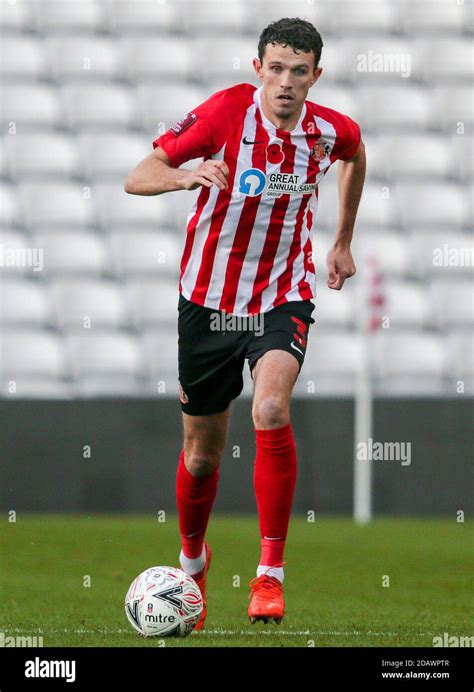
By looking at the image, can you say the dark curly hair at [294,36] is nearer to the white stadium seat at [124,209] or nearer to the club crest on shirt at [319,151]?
the club crest on shirt at [319,151]

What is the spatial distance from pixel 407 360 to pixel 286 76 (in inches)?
426

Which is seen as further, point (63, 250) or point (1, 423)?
point (63, 250)

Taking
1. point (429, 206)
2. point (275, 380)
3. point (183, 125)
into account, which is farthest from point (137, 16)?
point (275, 380)

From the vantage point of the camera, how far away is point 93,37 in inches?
679

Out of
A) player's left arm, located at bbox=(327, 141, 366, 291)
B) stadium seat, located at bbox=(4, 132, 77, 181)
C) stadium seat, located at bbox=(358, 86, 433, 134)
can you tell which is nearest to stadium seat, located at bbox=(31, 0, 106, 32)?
stadium seat, located at bbox=(4, 132, 77, 181)

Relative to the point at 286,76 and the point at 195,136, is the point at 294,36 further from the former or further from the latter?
the point at 195,136

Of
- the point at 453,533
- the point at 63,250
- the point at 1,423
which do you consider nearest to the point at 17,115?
the point at 63,250

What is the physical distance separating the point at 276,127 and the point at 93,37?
40.7ft

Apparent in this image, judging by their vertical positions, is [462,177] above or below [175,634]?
above

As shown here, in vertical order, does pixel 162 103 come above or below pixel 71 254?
above

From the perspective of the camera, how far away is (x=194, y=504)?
224 inches

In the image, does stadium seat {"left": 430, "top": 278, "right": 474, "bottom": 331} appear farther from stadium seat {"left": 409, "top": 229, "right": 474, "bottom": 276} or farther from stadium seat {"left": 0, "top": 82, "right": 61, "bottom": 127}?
stadium seat {"left": 0, "top": 82, "right": 61, "bottom": 127}

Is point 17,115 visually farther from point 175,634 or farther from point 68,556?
point 175,634

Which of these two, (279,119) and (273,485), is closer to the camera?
(273,485)
